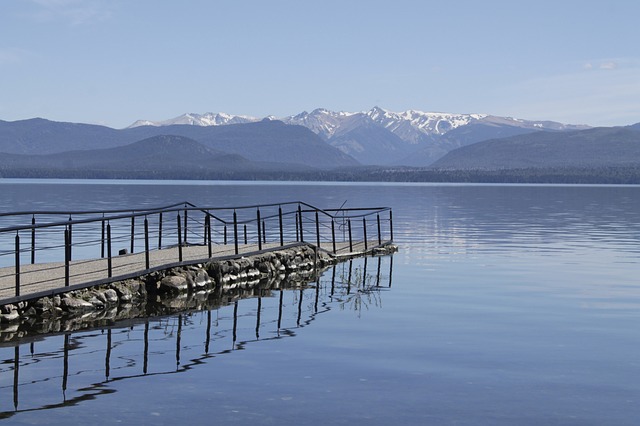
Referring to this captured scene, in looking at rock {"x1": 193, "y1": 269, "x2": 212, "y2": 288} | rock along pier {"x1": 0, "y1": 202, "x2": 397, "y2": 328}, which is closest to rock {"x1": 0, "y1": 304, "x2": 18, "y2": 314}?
rock along pier {"x1": 0, "y1": 202, "x2": 397, "y2": 328}

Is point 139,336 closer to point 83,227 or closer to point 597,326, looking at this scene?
point 597,326

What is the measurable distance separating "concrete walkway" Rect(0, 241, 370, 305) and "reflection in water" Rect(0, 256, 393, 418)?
6.93 feet

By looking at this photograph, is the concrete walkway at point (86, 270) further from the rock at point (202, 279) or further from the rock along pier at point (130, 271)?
the rock at point (202, 279)

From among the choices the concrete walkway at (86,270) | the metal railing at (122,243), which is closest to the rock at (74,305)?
the concrete walkway at (86,270)

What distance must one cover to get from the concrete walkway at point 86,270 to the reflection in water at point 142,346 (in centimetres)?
211

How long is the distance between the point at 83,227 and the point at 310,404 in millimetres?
53190

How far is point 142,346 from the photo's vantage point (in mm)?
19031

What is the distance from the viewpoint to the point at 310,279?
3325 centimetres

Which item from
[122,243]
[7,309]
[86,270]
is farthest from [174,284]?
[122,243]

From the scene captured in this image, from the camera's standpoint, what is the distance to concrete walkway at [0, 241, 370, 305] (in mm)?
22703

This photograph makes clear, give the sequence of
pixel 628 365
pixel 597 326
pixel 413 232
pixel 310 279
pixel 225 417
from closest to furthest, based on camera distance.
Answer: pixel 225 417 < pixel 628 365 < pixel 597 326 < pixel 310 279 < pixel 413 232

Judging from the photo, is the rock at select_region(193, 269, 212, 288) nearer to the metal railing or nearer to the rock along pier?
the rock along pier

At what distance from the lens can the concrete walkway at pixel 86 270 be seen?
74.5ft

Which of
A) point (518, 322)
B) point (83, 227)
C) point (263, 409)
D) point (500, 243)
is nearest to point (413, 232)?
point (500, 243)
